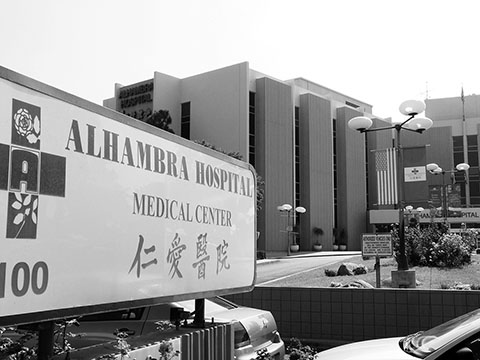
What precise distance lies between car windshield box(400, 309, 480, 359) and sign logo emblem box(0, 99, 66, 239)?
127 inches

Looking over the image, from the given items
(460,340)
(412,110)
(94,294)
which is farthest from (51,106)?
(412,110)

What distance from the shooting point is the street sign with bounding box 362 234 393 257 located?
40.1 feet

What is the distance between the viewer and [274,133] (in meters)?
48.9

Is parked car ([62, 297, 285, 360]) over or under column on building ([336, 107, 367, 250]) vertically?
under

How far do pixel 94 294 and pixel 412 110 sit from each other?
39.3 ft

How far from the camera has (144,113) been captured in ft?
165

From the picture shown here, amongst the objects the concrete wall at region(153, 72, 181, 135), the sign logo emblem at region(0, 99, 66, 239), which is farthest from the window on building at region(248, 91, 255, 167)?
the sign logo emblem at region(0, 99, 66, 239)

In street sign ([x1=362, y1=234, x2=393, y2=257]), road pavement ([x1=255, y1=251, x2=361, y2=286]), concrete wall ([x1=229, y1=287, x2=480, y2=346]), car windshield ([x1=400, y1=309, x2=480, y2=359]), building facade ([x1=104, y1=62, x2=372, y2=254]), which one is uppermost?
building facade ([x1=104, y1=62, x2=372, y2=254])

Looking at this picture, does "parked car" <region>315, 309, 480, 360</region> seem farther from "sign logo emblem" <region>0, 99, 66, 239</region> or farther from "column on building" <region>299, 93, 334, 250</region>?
"column on building" <region>299, 93, 334, 250</region>

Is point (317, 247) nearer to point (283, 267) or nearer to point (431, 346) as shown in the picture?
point (283, 267)

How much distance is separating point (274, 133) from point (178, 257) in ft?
149

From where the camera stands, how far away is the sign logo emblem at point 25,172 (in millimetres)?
2461

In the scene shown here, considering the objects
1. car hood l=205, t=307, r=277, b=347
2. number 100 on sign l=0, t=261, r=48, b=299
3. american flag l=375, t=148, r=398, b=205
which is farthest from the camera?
american flag l=375, t=148, r=398, b=205

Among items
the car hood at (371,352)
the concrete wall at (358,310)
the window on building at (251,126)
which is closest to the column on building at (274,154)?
the window on building at (251,126)
